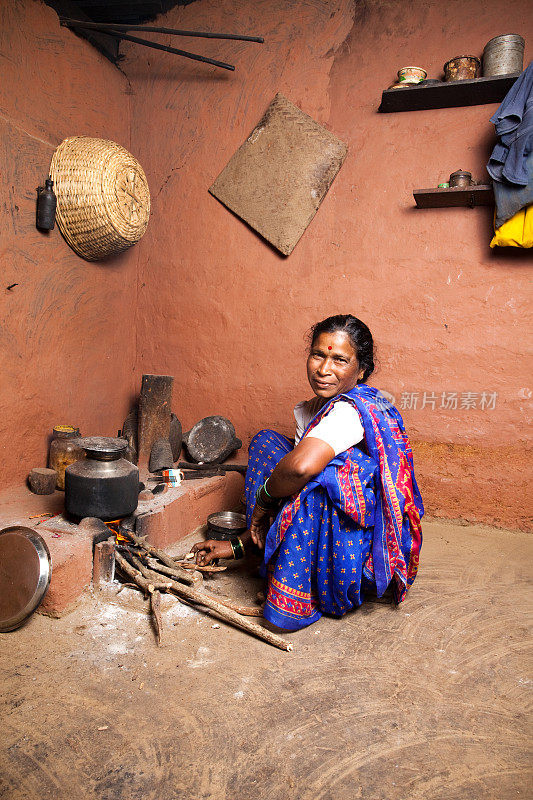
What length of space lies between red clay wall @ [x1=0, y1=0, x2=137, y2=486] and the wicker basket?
0.10 m

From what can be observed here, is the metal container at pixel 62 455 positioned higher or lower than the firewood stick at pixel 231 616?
higher

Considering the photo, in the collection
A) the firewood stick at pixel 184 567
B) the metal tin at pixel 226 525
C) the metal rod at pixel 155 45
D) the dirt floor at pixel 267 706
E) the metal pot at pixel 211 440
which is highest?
the metal rod at pixel 155 45

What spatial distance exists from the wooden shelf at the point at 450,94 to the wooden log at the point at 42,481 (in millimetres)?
2953

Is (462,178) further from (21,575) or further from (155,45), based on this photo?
(21,575)

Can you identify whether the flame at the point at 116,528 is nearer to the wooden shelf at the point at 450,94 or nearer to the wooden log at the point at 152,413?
the wooden log at the point at 152,413

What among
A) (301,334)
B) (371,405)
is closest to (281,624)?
(371,405)

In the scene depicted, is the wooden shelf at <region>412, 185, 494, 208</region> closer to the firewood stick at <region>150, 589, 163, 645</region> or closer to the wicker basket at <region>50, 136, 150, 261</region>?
the wicker basket at <region>50, 136, 150, 261</region>

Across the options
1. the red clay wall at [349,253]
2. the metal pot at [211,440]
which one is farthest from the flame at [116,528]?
the red clay wall at [349,253]

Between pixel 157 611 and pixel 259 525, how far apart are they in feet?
1.75

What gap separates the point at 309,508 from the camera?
197 cm

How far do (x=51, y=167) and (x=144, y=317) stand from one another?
1256mm

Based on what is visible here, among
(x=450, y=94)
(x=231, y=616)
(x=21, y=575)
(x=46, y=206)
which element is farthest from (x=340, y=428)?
(x=450, y=94)

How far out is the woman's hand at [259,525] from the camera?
2203 mm

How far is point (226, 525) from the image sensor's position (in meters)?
2.63
